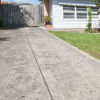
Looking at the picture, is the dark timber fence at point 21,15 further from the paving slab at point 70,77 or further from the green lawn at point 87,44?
the paving slab at point 70,77

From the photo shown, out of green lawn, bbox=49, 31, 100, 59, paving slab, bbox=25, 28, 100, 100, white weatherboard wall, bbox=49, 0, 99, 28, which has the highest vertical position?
white weatherboard wall, bbox=49, 0, 99, 28

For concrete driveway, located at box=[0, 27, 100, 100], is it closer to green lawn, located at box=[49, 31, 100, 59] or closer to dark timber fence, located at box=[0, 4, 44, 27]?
green lawn, located at box=[49, 31, 100, 59]

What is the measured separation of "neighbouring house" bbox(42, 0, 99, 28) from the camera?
17.4m

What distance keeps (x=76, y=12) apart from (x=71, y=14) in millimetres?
606

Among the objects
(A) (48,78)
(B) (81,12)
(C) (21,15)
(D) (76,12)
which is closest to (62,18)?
(D) (76,12)

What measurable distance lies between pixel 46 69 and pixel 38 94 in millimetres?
1399

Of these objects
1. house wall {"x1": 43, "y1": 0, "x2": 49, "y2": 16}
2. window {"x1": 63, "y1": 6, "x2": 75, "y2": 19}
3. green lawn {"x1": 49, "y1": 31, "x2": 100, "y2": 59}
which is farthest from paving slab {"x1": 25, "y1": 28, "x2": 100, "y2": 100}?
house wall {"x1": 43, "y1": 0, "x2": 49, "y2": 16}

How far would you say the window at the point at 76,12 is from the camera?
17.7 metres

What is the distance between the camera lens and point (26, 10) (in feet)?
63.1

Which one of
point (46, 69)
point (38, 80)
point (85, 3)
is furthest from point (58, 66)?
point (85, 3)

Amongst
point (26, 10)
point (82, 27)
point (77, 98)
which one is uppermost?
point (26, 10)

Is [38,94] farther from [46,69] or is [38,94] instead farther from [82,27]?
[82,27]

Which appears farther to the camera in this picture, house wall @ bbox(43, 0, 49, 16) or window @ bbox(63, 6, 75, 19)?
house wall @ bbox(43, 0, 49, 16)

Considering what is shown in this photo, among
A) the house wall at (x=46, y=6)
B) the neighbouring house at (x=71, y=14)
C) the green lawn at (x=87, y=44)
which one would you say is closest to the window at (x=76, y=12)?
the neighbouring house at (x=71, y=14)
